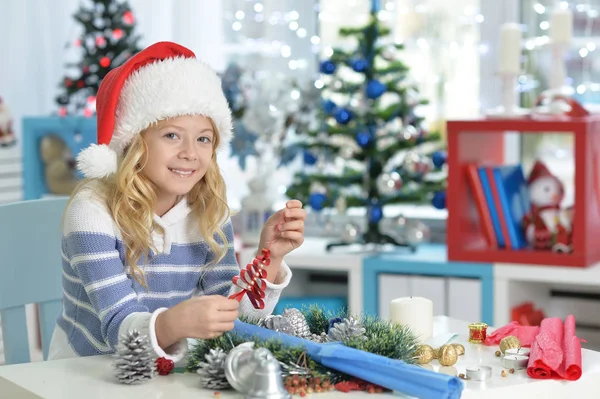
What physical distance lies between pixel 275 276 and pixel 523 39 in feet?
6.10

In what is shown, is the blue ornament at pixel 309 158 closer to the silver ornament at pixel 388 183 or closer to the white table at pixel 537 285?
the silver ornament at pixel 388 183

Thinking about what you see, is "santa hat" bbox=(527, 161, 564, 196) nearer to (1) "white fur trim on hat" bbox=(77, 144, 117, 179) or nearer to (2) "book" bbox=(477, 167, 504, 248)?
(2) "book" bbox=(477, 167, 504, 248)

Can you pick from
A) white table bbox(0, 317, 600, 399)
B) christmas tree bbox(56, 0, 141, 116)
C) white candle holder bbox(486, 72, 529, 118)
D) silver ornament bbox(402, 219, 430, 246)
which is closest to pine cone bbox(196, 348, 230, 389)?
white table bbox(0, 317, 600, 399)

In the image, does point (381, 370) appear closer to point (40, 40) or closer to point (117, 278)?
point (117, 278)

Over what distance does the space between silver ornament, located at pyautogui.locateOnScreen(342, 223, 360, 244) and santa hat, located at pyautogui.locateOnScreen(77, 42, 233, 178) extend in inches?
53.8

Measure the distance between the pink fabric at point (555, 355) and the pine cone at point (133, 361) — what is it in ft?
1.66

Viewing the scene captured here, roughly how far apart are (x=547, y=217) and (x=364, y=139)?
23.7 inches

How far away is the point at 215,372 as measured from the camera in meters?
1.22

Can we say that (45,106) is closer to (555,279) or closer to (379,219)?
(379,219)

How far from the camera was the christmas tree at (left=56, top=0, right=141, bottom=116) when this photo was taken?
3.57 m

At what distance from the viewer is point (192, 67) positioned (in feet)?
5.69

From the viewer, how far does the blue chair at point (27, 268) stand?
5.76ft

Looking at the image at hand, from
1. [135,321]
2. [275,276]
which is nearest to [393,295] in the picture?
[275,276]

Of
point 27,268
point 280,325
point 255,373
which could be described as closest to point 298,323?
point 280,325
